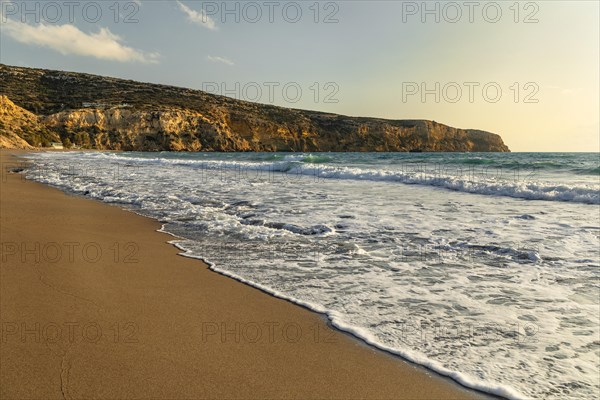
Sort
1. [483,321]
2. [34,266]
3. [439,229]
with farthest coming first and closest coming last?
[439,229], [34,266], [483,321]

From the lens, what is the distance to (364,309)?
2.85 m

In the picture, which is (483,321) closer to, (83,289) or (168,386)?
(168,386)

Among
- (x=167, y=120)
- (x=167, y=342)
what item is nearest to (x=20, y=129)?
(x=167, y=120)

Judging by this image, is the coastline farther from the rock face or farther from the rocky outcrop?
the rock face

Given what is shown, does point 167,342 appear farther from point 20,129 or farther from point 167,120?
point 167,120

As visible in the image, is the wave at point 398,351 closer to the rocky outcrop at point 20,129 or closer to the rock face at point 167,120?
the rocky outcrop at point 20,129

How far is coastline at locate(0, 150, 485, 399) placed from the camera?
1820 mm

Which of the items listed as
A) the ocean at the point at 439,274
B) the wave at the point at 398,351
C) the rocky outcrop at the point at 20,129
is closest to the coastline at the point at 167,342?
the wave at the point at 398,351

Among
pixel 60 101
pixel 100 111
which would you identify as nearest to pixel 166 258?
pixel 100 111

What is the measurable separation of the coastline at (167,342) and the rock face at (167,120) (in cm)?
7436

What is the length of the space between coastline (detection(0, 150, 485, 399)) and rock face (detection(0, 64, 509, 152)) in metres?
74.4

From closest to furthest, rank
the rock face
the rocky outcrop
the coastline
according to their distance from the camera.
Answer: the coastline → the rocky outcrop → the rock face

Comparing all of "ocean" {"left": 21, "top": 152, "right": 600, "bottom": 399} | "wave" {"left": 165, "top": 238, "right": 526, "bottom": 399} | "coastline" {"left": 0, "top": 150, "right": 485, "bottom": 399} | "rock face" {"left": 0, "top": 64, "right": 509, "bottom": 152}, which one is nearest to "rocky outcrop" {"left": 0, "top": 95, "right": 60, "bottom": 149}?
"rock face" {"left": 0, "top": 64, "right": 509, "bottom": 152}

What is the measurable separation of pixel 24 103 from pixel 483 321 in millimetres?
85814
